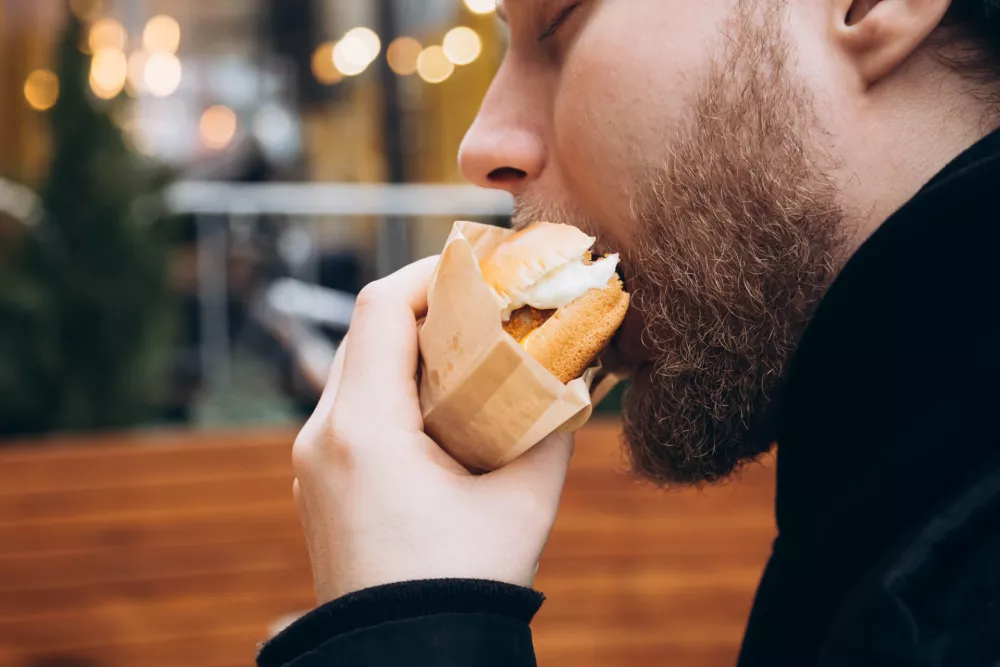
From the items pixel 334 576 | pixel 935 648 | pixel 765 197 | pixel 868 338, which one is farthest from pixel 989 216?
pixel 334 576

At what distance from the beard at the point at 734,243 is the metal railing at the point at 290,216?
4596 mm

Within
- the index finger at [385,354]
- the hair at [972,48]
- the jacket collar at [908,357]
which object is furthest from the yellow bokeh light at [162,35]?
the jacket collar at [908,357]

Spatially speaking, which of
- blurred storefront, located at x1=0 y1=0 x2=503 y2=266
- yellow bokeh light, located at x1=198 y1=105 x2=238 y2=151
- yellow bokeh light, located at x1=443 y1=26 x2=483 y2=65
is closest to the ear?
blurred storefront, located at x1=0 y1=0 x2=503 y2=266

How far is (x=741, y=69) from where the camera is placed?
119 cm

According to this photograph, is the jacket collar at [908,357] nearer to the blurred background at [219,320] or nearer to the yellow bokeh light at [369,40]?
the blurred background at [219,320]

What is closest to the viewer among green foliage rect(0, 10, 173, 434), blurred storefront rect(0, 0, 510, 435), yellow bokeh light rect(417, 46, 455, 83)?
green foliage rect(0, 10, 173, 434)

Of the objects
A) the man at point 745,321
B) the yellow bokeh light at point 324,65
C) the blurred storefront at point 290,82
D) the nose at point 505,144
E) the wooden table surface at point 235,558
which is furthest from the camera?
the yellow bokeh light at point 324,65

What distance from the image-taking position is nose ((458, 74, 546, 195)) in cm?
134

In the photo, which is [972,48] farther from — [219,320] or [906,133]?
[219,320]

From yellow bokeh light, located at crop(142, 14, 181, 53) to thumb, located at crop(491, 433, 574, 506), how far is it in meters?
6.48

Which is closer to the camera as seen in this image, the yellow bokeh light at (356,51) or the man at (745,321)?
the man at (745,321)

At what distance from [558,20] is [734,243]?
0.44 meters

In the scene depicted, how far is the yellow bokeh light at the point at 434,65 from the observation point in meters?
6.55

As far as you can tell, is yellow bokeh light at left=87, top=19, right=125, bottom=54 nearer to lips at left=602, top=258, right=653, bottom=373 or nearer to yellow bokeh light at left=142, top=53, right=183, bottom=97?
yellow bokeh light at left=142, top=53, right=183, bottom=97
